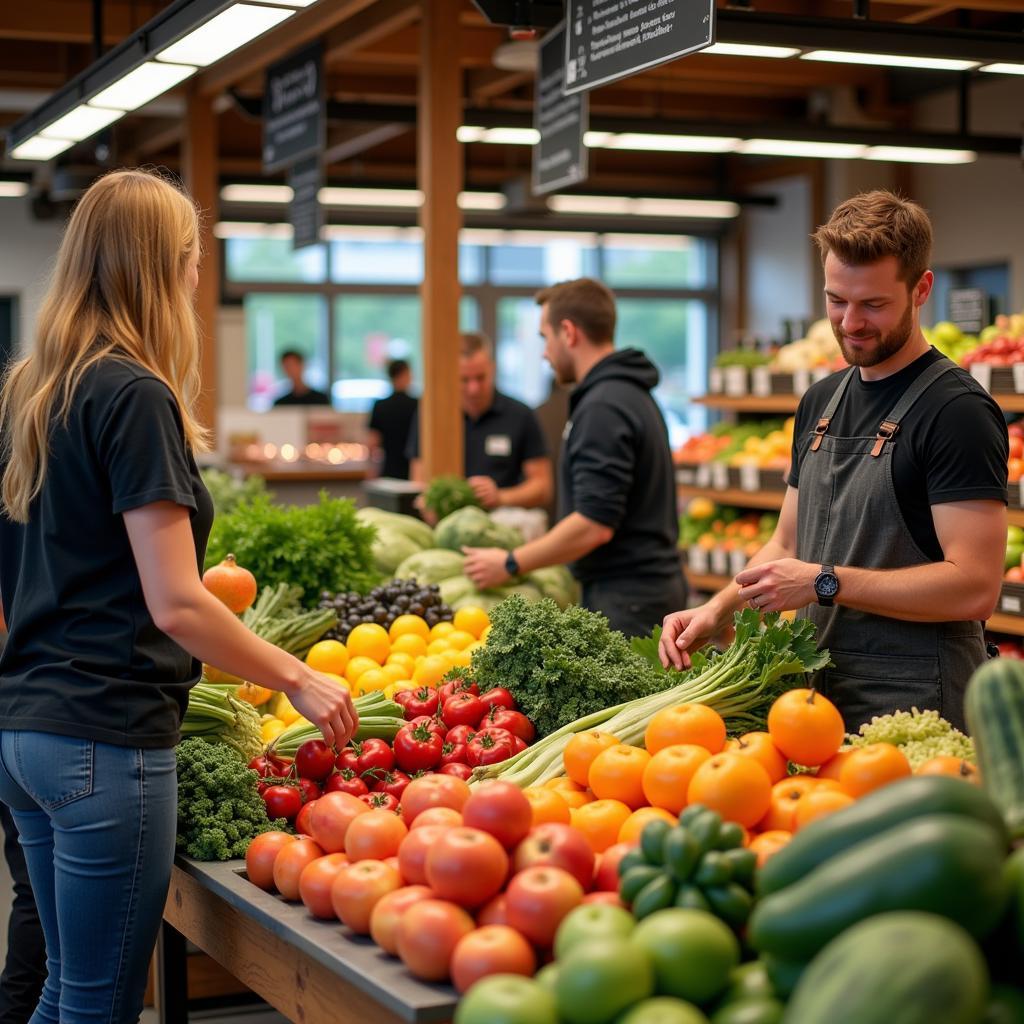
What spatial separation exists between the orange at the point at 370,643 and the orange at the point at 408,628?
0.10 meters

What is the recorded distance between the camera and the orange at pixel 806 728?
225cm

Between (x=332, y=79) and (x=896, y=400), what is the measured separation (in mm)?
9137

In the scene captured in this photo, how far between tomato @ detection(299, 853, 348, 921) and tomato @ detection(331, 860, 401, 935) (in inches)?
2.9

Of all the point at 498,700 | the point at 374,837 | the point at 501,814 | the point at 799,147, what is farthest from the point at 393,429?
the point at 501,814

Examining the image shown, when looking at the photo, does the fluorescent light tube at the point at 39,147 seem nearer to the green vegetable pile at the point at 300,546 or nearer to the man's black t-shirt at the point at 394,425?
the green vegetable pile at the point at 300,546

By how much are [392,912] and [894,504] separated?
130cm

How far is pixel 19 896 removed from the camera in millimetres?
3480

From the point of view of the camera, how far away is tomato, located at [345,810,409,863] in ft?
7.36

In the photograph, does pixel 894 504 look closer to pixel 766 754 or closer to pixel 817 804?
pixel 766 754

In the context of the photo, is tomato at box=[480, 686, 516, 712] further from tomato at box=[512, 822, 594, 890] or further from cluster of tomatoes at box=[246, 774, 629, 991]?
tomato at box=[512, 822, 594, 890]

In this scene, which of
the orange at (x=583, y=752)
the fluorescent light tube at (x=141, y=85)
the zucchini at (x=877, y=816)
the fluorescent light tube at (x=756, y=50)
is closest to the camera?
the zucchini at (x=877, y=816)

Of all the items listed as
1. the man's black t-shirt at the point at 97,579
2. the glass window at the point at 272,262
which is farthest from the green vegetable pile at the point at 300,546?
the glass window at the point at 272,262

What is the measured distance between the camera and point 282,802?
9.08 feet

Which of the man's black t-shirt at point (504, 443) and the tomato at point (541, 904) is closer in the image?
the tomato at point (541, 904)
